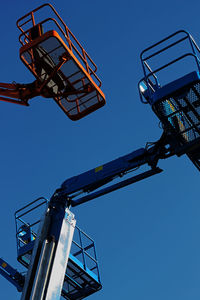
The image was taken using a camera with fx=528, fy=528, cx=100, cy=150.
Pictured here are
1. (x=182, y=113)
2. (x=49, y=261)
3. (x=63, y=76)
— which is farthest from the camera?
(x=63, y=76)

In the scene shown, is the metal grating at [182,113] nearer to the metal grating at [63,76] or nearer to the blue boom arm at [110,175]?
the blue boom arm at [110,175]

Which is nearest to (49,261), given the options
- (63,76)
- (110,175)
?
(110,175)

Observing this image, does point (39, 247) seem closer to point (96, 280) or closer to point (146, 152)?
point (146, 152)

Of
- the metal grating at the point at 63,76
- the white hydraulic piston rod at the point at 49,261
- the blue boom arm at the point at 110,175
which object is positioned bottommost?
the white hydraulic piston rod at the point at 49,261

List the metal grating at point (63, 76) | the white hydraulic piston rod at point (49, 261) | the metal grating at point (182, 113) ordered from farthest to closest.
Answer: the metal grating at point (63, 76)
the metal grating at point (182, 113)
the white hydraulic piston rod at point (49, 261)

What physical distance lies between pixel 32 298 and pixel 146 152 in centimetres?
379

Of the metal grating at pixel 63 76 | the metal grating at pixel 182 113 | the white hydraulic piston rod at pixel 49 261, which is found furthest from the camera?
the metal grating at pixel 63 76

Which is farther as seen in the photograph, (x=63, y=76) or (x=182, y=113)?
(x=63, y=76)

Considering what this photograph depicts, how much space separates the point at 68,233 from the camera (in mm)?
10438

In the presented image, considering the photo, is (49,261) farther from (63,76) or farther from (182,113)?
(63,76)

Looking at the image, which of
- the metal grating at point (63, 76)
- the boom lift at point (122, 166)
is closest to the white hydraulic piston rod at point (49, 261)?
the boom lift at point (122, 166)

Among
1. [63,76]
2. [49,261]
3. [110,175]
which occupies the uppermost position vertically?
[63,76]

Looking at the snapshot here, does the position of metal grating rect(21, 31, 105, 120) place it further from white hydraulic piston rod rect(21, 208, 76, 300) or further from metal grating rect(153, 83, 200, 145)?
white hydraulic piston rod rect(21, 208, 76, 300)

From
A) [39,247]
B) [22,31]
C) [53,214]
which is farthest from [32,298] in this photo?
[22,31]
